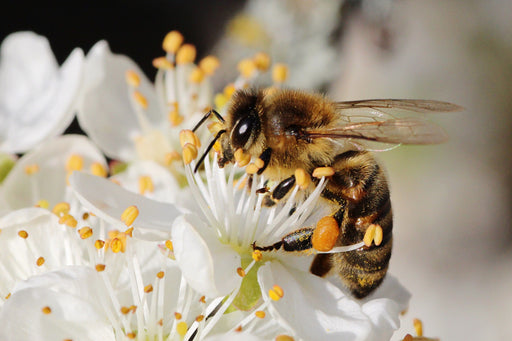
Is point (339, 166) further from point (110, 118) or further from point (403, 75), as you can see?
point (403, 75)

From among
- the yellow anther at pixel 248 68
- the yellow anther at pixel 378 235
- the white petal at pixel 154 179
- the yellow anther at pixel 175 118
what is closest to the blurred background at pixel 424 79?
the yellow anther at pixel 248 68

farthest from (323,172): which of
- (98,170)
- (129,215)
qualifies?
(98,170)

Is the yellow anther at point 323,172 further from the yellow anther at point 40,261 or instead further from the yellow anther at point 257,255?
the yellow anther at point 40,261

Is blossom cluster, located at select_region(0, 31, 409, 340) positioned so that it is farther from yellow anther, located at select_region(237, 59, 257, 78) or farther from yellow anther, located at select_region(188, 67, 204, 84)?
yellow anther, located at select_region(188, 67, 204, 84)

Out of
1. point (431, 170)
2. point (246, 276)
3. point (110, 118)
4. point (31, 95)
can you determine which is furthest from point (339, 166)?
point (431, 170)

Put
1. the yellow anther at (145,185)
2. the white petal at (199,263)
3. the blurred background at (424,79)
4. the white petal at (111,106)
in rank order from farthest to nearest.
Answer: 1. the blurred background at (424,79)
2. the white petal at (111,106)
3. the yellow anther at (145,185)
4. the white petal at (199,263)

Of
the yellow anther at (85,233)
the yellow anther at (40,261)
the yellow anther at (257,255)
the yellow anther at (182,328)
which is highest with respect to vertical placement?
the yellow anther at (257,255)
